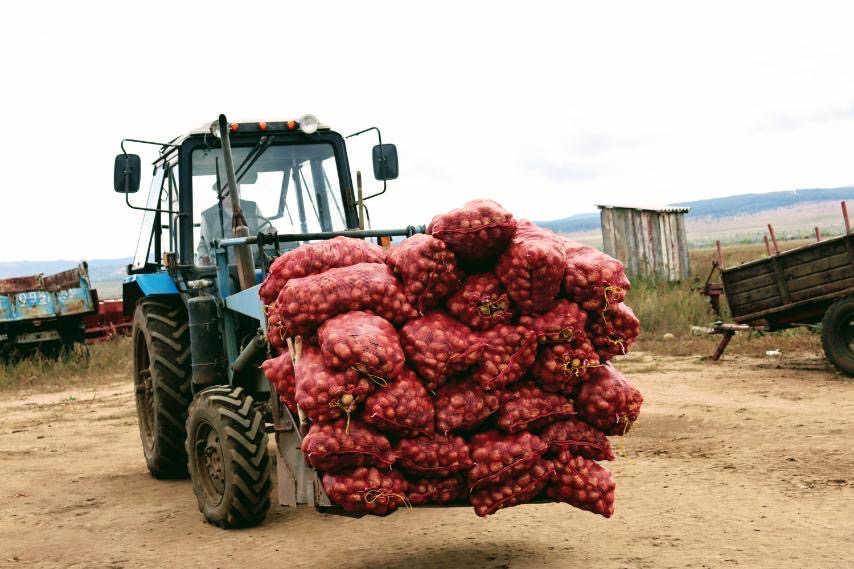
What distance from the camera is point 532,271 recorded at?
4.64 m

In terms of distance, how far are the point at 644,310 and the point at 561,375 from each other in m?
13.2

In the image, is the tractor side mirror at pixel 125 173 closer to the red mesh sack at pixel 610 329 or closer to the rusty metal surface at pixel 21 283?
the red mesh sack at pixel 610 329

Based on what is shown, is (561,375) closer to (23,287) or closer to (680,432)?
(680,432)

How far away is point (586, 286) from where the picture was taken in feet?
15.6

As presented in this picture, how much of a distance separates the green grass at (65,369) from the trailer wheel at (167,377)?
28.3ft

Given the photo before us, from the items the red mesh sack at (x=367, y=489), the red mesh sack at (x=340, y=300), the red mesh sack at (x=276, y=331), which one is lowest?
the red mesh sack at (x=367, y=489)

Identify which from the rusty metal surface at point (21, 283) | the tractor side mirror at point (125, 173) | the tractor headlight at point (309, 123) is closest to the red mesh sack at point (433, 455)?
the tractor headlight at point (309, 123)

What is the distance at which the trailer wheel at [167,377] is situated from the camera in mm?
7859

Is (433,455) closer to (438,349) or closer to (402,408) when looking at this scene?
(402,408)

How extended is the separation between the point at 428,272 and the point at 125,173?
373 centimetres

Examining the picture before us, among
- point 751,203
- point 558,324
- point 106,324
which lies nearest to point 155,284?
point 558,324

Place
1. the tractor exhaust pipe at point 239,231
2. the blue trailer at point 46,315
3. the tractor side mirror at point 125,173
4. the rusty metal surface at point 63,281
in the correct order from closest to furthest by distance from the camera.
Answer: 1. the tractor exhaust pipe at point 239,231
2. the tractor side mirror at point 125,173
3. the blue trailer at point 46,315
4. the rusty metal surface at point 63,281

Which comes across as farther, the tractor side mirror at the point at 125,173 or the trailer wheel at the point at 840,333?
the trailer wheel at the point at 840,333

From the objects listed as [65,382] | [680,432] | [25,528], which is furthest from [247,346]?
[65,382]
